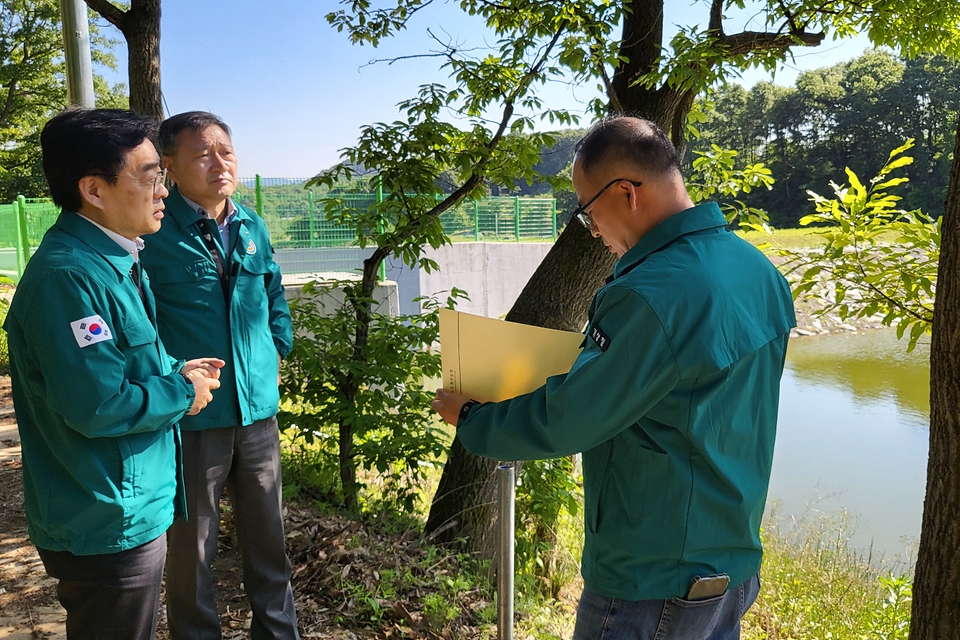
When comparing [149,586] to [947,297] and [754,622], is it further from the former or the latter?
[754,622]

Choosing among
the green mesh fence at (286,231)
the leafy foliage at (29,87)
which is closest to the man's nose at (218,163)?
the green mesh fence at (286,231)

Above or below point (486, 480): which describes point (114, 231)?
above

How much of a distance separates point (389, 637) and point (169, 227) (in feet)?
6.28

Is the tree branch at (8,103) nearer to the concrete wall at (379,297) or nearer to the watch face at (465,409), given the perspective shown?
the concrete wall at (379,297)

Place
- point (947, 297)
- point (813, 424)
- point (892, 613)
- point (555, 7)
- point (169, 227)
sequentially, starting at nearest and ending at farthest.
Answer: point (947, 297)
point (169, 227)
point (892, 613)
point (555, 7)
point (813, 424)

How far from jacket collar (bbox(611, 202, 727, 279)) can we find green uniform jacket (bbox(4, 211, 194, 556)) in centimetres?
120

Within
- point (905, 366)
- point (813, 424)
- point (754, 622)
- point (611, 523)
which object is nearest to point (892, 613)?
point (754, 622)

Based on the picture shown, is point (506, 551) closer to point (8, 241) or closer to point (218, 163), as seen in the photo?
point (218, 163)

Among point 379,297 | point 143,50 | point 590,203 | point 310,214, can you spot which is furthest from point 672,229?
point 310,214

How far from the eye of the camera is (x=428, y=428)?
386cm

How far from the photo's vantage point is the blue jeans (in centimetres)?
146

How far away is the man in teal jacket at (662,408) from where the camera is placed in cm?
133

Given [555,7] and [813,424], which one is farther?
[813,424]

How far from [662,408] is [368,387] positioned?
108 inches
